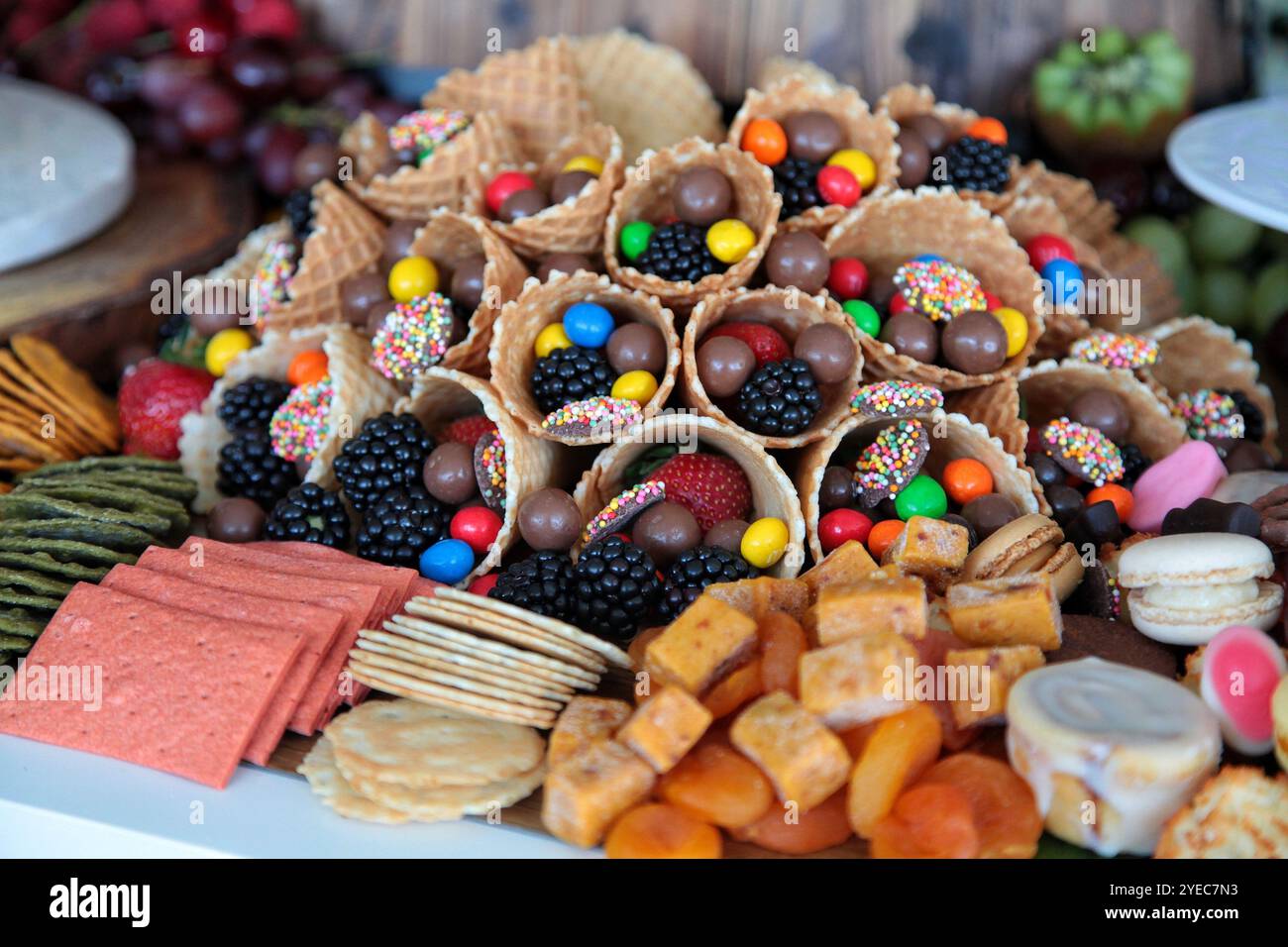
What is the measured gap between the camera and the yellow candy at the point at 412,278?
2205mm

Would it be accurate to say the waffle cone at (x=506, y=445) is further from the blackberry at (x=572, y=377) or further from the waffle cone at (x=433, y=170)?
the waffle cone at (x=433, y=170)

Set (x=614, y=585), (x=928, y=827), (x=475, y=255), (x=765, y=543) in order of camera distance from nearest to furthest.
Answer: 1. (x=928, y=827)
2. (x=614, y=585)
3. (x=765, y=543)
4. (x=475, y=255)

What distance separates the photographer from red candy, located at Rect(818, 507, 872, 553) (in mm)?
1890

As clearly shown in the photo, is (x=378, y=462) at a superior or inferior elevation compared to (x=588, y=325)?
inferior

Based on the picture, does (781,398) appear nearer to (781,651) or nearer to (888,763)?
(781,651)

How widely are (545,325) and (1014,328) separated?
88 cm

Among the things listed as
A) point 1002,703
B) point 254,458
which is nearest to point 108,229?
point 254,458

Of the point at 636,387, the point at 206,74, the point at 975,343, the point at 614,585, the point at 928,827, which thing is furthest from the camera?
the point at 206,74

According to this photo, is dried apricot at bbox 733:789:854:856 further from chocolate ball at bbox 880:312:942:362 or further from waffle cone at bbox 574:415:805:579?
chocolate ball at bbox 880:312:942:362

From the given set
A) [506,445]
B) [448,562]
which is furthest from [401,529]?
[506,445]

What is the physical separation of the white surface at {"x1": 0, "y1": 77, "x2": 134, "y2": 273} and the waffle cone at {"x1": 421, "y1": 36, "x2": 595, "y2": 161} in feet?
3.17

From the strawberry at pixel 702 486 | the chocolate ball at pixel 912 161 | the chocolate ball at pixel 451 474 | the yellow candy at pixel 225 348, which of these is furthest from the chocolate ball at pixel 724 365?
the yellow candy at pixel 225 348

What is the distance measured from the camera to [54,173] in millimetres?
2723
